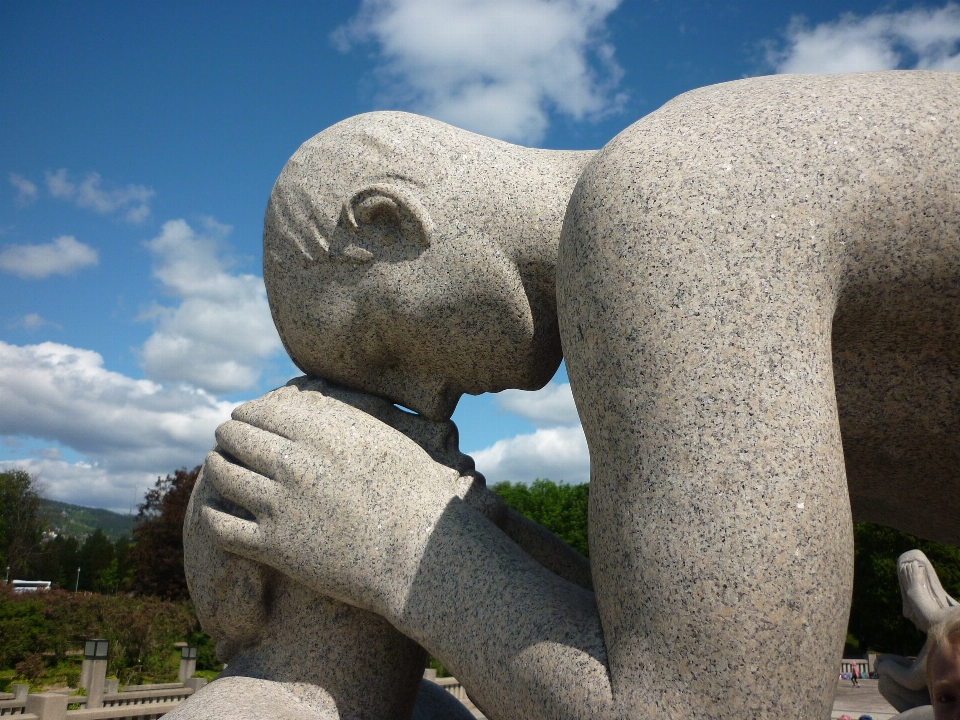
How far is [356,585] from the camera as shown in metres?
2.44

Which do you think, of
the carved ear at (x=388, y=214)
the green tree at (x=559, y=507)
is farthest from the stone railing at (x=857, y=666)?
the carved ear at (x=388, y=214)

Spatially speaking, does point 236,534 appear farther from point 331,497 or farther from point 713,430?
point 713,430

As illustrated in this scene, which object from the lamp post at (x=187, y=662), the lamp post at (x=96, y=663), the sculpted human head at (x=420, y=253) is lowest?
the lamp post at (x=187, y=662)

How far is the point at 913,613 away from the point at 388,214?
291 inches

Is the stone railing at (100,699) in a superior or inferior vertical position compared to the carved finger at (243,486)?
inferior

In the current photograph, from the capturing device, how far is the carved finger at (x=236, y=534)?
2.62m

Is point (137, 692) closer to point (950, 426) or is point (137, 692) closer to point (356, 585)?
point (356, 585)

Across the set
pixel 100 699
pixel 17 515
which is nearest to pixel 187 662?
pixel 100 699

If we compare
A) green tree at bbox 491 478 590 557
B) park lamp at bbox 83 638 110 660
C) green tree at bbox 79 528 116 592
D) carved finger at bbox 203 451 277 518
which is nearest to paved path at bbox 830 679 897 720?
green tree at bbox 491 478 590 557

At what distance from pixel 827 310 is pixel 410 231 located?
1.46 metres

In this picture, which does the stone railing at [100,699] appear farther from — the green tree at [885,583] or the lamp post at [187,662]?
the green tree at [885,583]

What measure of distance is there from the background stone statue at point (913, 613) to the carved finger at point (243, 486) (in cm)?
545

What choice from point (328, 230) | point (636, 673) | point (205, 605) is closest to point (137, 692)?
point (205, 605)

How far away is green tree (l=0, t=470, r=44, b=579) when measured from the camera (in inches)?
1741
